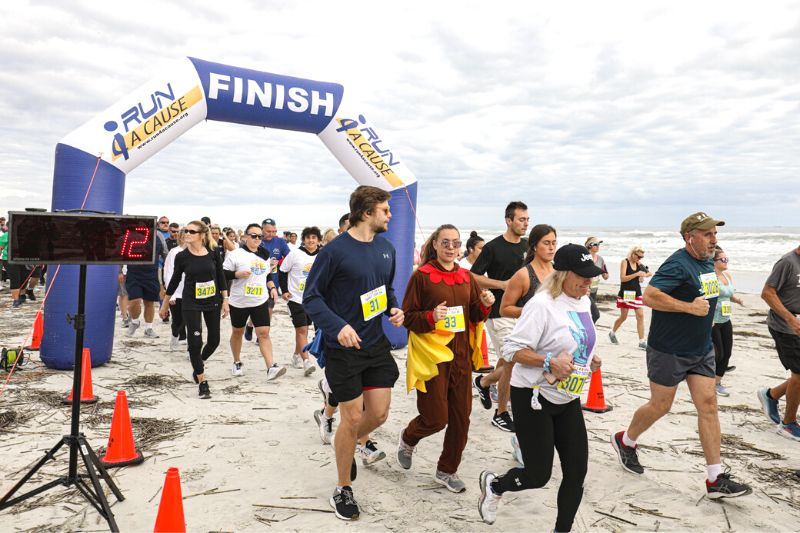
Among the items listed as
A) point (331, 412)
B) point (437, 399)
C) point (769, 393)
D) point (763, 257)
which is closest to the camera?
point (437, 399)

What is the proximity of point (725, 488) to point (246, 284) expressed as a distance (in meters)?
5.35

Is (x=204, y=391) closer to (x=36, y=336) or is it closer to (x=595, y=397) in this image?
(x=36, y=336)

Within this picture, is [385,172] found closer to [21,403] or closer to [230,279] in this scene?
[230,279]

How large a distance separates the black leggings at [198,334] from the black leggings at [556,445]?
13.9 ft

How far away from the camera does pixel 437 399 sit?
12.3 ft

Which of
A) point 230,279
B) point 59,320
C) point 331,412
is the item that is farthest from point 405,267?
point 59,320

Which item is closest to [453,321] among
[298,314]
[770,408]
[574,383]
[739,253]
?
[574,383]

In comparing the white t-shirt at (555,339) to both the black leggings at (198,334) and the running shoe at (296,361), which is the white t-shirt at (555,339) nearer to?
the black leggings at (198,334)

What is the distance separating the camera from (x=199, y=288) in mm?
6375

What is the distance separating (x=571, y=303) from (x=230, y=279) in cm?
492

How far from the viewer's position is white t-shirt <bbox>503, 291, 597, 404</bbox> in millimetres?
2980

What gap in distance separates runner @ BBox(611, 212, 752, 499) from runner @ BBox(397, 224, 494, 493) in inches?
54.2

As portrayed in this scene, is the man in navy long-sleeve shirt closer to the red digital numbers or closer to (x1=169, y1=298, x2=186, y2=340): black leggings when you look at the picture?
the red digital numbers

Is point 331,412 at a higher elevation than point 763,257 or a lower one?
lower
